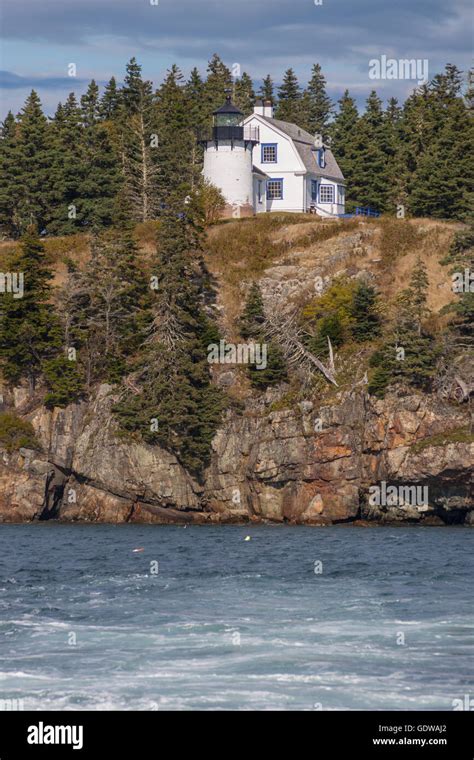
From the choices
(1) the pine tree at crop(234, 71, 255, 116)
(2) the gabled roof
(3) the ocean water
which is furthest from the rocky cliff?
(1) the pine tree at crop(234, 71, 255, 116)

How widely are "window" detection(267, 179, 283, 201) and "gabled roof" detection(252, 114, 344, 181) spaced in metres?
2.43

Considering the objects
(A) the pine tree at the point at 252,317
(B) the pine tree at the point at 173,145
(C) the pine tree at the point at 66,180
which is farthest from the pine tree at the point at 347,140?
(A) the pine tree at the point at 252,317

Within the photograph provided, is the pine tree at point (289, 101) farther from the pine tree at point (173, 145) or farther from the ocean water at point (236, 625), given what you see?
the ocean water at point (236, 625)

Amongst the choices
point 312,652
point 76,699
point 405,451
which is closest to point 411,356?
point 405,451

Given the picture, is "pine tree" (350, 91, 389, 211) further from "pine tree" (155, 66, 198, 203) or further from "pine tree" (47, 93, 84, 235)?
"pine tree" (47, 93, 84, 235)

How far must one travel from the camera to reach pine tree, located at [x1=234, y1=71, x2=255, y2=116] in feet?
409

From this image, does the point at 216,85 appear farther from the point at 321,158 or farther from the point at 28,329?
the point at 28,329

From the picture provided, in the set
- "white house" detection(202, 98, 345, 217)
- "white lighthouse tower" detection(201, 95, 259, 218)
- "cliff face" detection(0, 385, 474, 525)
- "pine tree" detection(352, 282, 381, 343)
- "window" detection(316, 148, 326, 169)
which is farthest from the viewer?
"window" detection(316, 148, 326, 169)

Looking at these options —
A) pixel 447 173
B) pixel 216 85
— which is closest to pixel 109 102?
pixel 216 85
